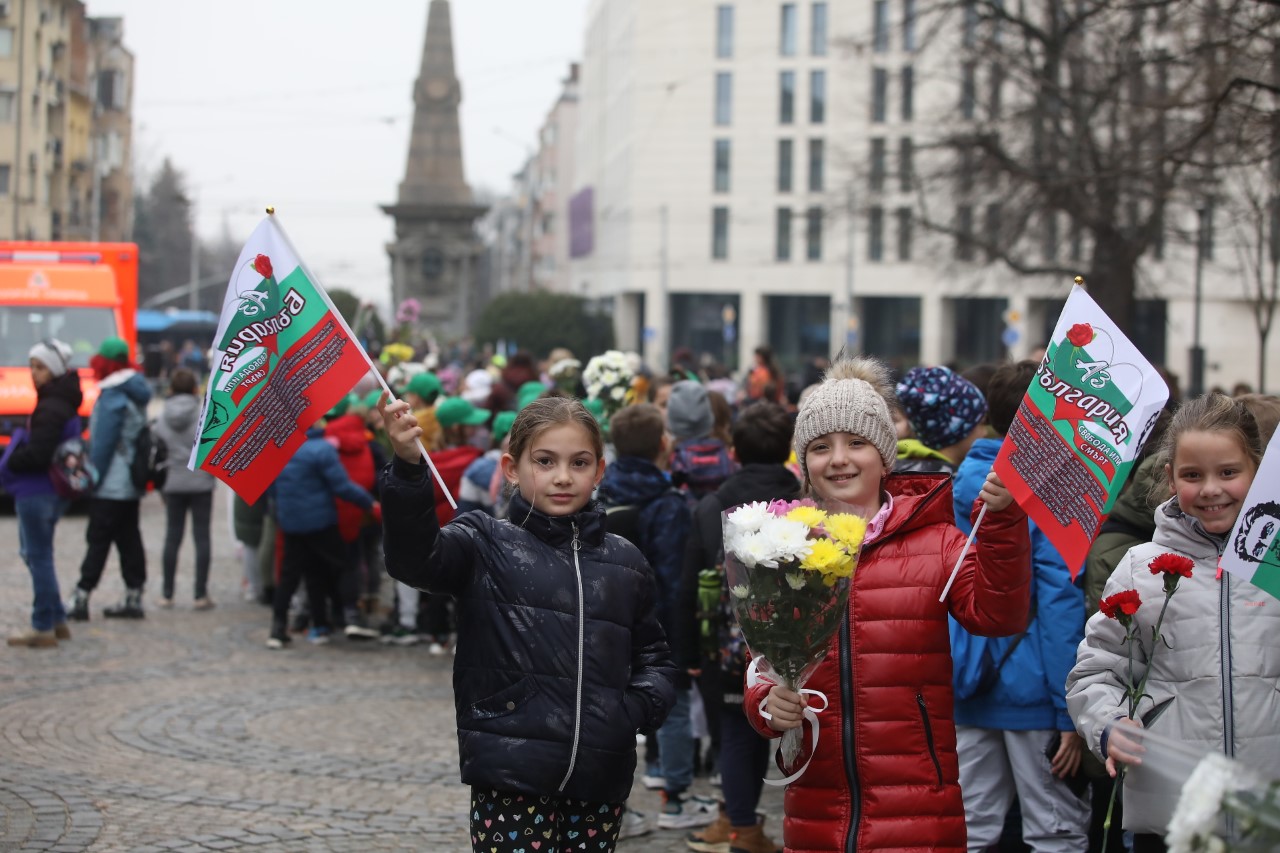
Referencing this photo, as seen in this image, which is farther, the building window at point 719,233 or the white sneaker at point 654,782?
the building window at point 719,233

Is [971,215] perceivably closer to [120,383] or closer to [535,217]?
[120,383]

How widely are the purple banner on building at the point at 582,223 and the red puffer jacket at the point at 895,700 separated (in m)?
86.9

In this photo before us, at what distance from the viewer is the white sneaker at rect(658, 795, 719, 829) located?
7632 millimetres

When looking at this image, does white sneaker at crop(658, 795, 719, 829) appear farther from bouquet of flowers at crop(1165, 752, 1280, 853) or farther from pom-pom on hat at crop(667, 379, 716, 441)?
bouquet of flowers at crop(1165, 752, 1280, 853)

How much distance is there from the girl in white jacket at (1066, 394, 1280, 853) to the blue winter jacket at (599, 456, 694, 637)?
3696 millimetres

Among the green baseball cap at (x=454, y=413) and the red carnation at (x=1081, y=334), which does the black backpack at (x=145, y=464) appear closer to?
the green baseball cap at (x=454, y=413)

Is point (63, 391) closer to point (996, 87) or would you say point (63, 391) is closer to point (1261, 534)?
point (1261, 534)

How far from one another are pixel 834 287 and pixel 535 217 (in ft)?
173

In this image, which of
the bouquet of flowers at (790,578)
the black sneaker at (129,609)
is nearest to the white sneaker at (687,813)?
the bouquet of flowers at (790,578)

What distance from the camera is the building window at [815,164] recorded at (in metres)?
74.2

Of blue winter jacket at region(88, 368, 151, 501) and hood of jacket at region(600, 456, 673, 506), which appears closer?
hood of jacket at region(600, 456, 673, 506)

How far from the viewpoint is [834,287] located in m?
75.3

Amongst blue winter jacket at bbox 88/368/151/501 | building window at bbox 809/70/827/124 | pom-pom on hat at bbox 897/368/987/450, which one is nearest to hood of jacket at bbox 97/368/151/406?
blue winter jacket at bbox 88/368/151/501

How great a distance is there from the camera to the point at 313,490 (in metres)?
11.6
